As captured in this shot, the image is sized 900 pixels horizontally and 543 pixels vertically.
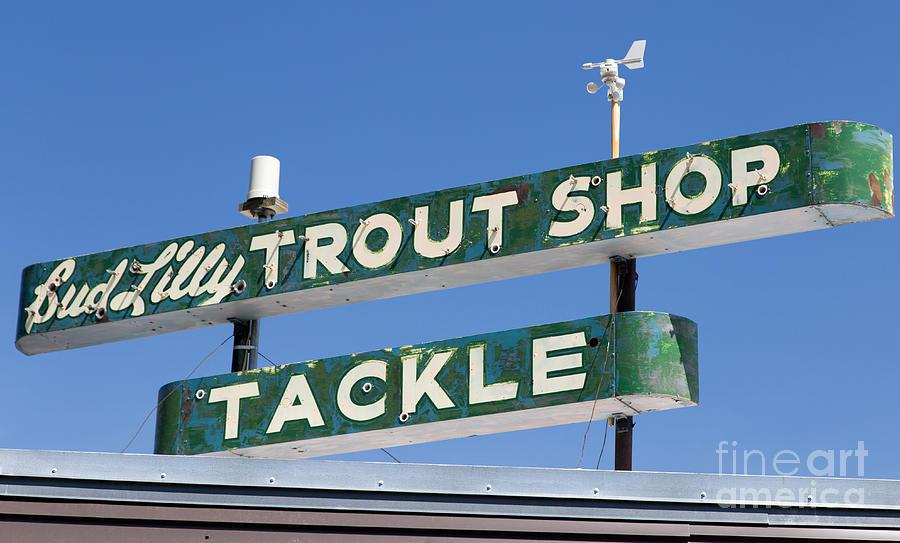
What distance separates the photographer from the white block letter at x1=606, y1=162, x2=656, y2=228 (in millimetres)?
9180

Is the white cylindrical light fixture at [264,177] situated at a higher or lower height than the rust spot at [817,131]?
higher

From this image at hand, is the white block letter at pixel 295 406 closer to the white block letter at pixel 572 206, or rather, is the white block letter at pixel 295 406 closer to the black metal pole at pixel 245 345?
the black metal pole at pixel 245 345

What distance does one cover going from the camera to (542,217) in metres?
9.48

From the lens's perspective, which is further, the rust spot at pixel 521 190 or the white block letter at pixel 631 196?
the rust spot at pixel 521 190

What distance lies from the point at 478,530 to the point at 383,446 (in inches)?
216

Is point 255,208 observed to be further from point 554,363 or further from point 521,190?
point 554,363

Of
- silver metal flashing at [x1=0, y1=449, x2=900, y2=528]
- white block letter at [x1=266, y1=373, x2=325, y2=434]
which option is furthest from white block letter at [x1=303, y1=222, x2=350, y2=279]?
silver metal flashing at [x1=0, y1=449, x2=900, y2=528]

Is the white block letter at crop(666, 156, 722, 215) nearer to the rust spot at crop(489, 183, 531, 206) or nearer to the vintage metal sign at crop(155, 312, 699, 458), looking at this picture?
the vintage metal sign at crop(155, 312, 699, 458)

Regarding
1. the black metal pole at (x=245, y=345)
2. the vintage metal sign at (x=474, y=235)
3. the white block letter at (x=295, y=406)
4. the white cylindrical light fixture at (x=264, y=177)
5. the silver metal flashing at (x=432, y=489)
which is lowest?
the silver metal flashing at (x=432, y=489)

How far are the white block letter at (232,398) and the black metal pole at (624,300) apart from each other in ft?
9.76

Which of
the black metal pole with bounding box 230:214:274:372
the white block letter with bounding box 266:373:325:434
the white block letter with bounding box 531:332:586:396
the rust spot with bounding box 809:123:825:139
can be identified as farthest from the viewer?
the black metal pole with bounding box 230:214:274:372

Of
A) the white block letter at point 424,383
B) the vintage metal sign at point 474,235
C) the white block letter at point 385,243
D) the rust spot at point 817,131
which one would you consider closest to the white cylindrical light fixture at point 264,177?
the vintage metal sign at point 474,235

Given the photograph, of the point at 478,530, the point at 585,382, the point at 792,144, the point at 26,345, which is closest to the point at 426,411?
the point at 585,382

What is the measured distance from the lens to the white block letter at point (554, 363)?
29.9 feet
